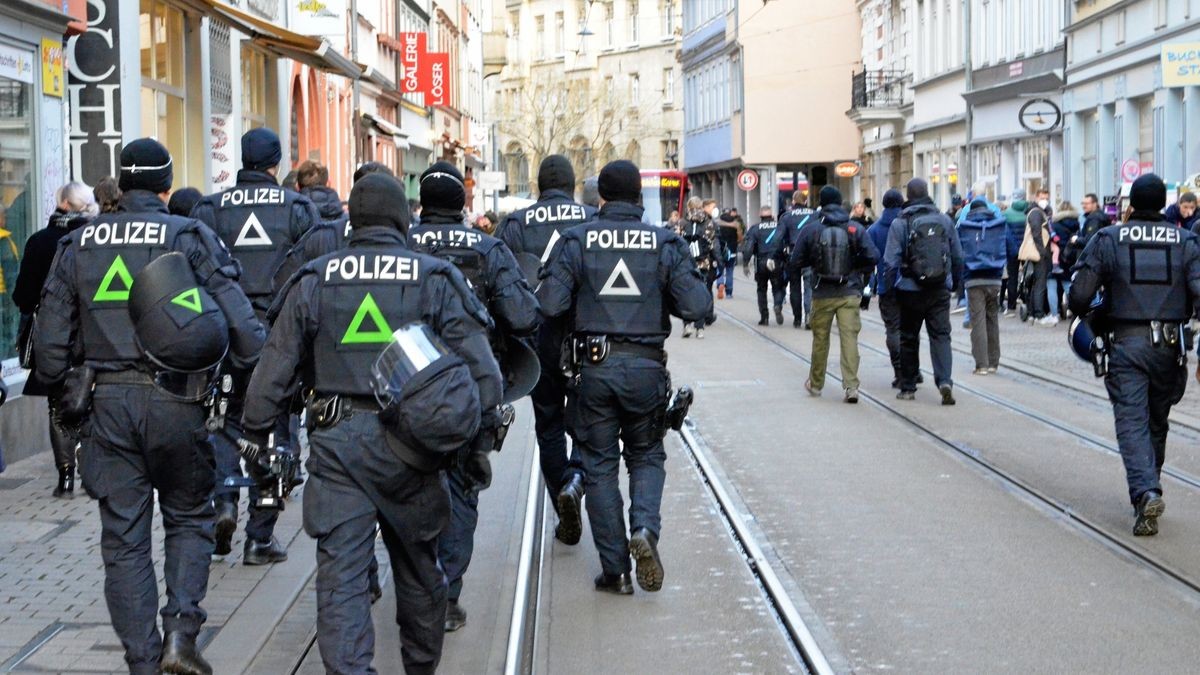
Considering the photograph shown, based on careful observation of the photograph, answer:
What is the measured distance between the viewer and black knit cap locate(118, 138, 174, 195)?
7129 mm

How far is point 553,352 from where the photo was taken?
923 cm

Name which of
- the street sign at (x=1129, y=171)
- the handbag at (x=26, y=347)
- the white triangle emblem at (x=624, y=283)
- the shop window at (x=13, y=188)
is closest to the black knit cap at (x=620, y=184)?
the white triangle emblem at (x=624, y=283)

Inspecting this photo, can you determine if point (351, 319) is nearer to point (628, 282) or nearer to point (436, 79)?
point (628, 282)

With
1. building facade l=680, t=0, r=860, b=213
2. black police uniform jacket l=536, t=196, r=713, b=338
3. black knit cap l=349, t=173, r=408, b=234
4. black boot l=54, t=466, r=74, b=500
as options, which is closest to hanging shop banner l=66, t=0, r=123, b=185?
black boot l=54, t=466, r=74, b=500

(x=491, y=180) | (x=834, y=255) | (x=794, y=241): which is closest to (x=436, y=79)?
(x=491, y=180)

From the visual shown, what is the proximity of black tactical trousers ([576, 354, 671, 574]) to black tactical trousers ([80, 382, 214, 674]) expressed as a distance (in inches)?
77.1

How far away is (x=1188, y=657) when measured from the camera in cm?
695

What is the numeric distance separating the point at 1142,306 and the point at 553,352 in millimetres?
3066

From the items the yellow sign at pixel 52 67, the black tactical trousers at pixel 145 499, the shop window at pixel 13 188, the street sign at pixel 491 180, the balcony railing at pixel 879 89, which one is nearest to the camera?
the black tactical trousers at pixel 145 499

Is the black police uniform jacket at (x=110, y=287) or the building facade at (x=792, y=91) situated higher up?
the building facade at (x=792, y=91)

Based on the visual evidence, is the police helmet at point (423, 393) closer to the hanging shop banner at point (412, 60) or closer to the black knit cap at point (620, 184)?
the black knit cap at point (620, 184)

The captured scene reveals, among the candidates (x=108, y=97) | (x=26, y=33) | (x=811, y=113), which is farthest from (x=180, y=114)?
(x=811, y=113)

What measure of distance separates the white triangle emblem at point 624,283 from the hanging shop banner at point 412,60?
39.9m

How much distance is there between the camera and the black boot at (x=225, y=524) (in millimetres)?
9047
